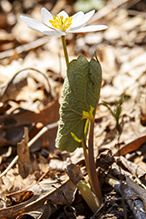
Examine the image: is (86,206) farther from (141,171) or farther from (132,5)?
(132,5)

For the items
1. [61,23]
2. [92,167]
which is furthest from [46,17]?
[92,167]

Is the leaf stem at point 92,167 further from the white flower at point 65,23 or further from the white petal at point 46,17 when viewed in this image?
the white petal at point 46,17

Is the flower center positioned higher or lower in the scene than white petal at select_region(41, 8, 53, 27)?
lower

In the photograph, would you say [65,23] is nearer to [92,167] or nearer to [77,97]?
[77,97]

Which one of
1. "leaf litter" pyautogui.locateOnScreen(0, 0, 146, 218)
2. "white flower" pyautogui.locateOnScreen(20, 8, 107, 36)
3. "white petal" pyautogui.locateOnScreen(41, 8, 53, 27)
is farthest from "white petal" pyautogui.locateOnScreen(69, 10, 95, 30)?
"leaf litter" pyautogui.locateOnScreen(0, 0, 146, 218)

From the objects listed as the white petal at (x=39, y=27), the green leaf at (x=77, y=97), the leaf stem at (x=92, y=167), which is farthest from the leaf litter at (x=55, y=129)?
the white petal at (x=39, y=27)

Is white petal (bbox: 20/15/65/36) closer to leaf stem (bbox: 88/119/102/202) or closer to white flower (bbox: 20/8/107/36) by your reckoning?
white flower (bbox: 20/8/107/36)

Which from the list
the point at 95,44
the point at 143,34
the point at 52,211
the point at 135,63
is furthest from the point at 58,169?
the point at 143,34
